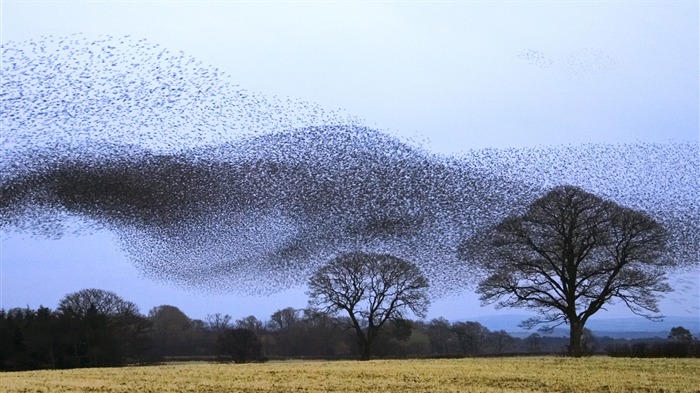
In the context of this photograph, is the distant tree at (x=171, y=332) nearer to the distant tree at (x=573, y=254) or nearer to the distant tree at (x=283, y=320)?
the distant tree at (x=283, y=320)

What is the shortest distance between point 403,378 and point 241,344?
26.9 m

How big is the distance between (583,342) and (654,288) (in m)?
4.77

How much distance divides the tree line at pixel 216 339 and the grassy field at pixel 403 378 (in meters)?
11.0

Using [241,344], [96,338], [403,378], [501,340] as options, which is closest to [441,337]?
[501,340]

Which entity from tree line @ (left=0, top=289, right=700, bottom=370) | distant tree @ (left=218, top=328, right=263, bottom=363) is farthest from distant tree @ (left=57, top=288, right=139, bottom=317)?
distant tree @ (left=218, top=328, right=263, bottom=363)

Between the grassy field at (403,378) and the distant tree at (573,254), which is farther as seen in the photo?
the distant tree at (573,254)

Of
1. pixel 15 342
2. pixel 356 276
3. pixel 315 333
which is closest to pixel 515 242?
pixel 356 276

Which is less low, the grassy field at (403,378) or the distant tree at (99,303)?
the distant tree at (99,303)

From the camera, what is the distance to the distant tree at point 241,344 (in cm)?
5137

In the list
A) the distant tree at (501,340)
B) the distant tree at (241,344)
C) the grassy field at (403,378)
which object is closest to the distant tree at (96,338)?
the distant tree at (241,344)

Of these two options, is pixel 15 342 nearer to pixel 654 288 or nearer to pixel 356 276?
pixel 356 276

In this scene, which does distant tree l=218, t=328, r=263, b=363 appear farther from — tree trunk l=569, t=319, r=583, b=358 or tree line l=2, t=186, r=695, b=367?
tree trunk l=569, t=319, r=583, b=358

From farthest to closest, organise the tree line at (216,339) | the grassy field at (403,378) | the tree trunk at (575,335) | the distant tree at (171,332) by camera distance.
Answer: the distant tree at (171,332)
the tree line at (216,339)
the tree trunk at (575,335)
the grassy field at (403,378)

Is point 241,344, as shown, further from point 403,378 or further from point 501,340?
point 403,378
